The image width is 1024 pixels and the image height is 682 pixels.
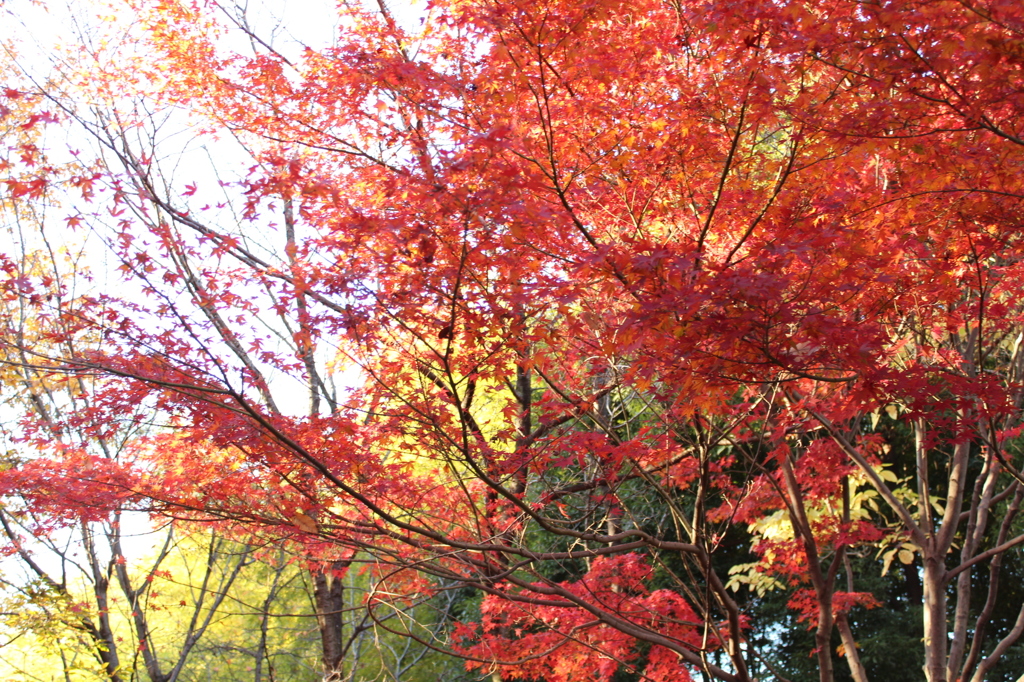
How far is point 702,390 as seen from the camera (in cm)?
365

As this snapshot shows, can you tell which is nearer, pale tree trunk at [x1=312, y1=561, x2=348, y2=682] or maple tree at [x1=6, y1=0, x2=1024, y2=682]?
maple tree at [x1=6, y1=0, x2=1024, y2=682]

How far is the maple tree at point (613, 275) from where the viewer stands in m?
3.43

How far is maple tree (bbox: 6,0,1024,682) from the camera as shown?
3.43 meters

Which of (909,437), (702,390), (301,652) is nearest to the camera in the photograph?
(702,390)

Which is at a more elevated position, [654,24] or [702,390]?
[654,24]

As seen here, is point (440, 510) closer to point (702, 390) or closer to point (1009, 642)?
point (702, 390)

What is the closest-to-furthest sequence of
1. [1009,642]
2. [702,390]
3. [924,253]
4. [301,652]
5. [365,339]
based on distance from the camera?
[702,390] < [365,339] < [924,253] < [1009,642] < [301,652]

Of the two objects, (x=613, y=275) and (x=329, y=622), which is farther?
(x=329, y=622)

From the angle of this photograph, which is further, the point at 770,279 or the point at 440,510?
the point at 440,510

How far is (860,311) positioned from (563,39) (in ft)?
7.48

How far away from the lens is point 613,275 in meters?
3.50

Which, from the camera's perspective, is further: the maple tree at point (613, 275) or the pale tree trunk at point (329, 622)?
the pale tree trunk at point (329, 622)

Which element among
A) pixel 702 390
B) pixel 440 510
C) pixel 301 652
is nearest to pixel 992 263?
pixel 702 390

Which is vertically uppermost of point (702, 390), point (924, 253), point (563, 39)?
point (563, 39)
